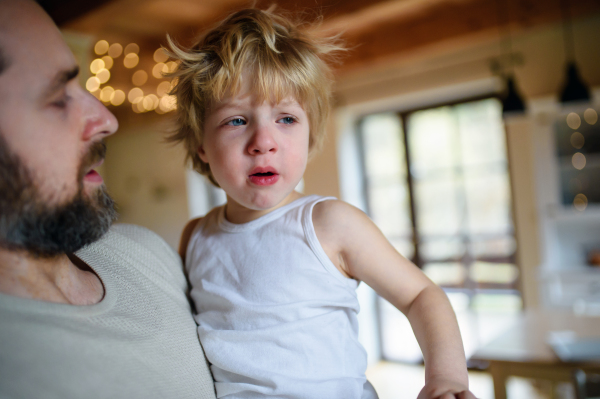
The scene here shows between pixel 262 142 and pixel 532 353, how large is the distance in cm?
196

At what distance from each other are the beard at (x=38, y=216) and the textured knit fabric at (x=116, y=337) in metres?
0.09

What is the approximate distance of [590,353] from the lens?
1.98 metres

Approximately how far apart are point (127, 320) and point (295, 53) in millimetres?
606

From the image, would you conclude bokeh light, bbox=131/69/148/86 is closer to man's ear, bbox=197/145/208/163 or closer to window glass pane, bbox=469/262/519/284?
man's ear, bbox=197/145/208/163

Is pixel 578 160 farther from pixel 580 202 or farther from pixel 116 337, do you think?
pixel 116 337

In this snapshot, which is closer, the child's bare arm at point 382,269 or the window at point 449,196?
the child's bare arm at point 382,269

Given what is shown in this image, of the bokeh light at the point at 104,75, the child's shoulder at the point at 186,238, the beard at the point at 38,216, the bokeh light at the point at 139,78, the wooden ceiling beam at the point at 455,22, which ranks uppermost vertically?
the wooden ceiling beam at the point at 455,22

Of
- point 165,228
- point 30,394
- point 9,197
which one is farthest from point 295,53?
point 165,228

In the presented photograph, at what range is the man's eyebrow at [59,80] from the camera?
646mm

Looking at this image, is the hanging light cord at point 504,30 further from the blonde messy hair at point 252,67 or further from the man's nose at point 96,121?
the man's nose at point 96,121

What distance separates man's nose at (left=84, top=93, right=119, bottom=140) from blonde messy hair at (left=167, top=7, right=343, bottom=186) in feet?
0.69

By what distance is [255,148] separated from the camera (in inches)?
31.4

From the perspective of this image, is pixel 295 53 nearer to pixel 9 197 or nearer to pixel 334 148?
pixel 9 197

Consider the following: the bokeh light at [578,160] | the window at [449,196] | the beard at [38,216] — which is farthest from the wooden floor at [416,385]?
the beard at [38,216]
